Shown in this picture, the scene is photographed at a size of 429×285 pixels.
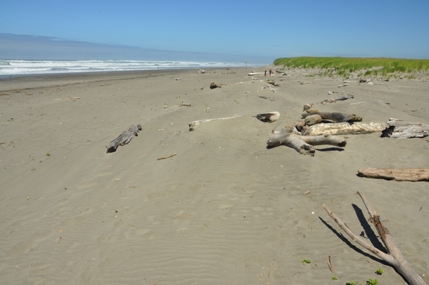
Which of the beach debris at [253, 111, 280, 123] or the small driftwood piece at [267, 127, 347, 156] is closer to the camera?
the small driftwood piece at [267, 127, 347, 156]

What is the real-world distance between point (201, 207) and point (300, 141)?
3.20 metres

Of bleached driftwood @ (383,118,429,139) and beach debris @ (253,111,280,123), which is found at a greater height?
bleached driftwood @ (383,118,429,139)

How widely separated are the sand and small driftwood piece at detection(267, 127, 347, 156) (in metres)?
0.19

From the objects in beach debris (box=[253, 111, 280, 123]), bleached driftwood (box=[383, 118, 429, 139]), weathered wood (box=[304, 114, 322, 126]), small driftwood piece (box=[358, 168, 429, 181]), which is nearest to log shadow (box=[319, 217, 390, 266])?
small driftwood piece (box=[358, 168, 429, 181])

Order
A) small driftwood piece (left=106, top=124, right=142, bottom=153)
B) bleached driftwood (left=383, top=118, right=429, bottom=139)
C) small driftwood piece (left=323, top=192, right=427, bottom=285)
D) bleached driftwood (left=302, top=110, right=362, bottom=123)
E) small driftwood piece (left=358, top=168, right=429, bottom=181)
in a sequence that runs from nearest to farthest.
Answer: small driftwood piece (left=323, top=192, right=427, bottom=285) < small driftwood piece (left=358, top=168, right=429, bottom=181) < bleached driftwood (left=383, top=118, right=429, bottom=139) < bleached driftwood (left=302, top=110, right=362, bottom=123) < small driftwood piece (left=106, top=124, right=142, bottom=153)

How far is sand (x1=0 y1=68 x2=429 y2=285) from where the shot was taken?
163 inches

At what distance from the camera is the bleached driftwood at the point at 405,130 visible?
26.0 ft

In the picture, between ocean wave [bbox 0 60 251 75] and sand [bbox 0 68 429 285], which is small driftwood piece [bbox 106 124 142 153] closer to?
sand [bbox 0 68 429 285]

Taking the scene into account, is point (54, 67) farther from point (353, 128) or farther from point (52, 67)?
point (353, 128)

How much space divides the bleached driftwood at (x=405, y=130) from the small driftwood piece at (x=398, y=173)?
2.44 m

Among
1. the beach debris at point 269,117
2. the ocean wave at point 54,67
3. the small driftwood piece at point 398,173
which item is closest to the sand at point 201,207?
the small driftwood piece at point 398,173

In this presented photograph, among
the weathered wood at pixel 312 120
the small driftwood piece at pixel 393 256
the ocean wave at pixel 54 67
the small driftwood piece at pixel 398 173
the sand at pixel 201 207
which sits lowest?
the ocean wave at pixel 54 67

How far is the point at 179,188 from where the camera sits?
21.0 ft

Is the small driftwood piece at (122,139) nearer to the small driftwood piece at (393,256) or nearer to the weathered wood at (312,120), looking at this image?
the weathered wood at (312,120)
